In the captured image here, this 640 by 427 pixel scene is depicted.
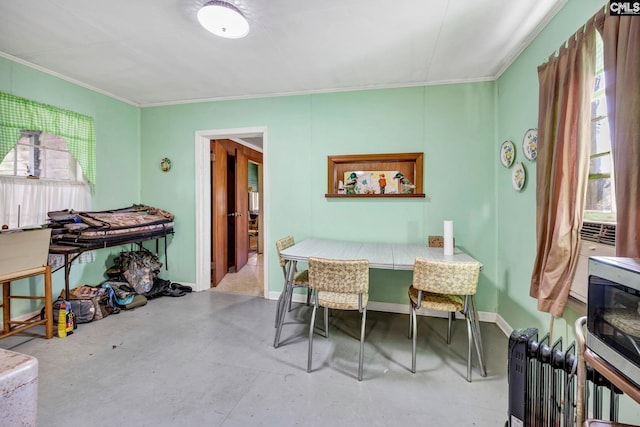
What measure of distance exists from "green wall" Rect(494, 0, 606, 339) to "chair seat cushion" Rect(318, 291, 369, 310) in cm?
133

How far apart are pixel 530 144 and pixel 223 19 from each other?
2.50 metres

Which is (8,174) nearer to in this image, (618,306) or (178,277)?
(178,277)

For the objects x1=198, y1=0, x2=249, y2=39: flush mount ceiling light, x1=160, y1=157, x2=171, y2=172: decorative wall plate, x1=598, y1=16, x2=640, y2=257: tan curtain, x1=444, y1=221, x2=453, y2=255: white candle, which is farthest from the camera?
x1=160, y1=157, x2=171, y2=172: decorative wall plate

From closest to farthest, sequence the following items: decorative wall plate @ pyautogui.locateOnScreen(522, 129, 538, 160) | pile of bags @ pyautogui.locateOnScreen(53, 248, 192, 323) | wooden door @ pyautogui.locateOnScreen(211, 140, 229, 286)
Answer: decorative wall plate @ pyautogui.locateOnScreen(522, 129, 538, 160) < pile of bags @ pyautogui.locateOnScreen(53, 248, 192, 323) < wooden door @ pyautogui.locateOnScreen(211, 140, 229, 286)

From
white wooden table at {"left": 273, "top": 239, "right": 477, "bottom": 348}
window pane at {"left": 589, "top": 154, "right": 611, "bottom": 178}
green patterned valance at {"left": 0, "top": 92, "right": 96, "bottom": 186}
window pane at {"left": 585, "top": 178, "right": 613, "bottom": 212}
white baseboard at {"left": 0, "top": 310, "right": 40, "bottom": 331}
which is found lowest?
white baseboard at {"left": 0, "top": 310, "right": 40, "bottom": 331}

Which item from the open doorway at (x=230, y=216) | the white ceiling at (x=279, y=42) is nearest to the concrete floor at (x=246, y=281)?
the open doorway at (x=230, y=216)

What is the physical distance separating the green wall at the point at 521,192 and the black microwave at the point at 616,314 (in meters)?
0.95

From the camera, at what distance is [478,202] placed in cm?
279

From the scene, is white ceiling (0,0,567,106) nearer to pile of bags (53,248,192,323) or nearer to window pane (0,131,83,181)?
window pane (0,131,83,181)

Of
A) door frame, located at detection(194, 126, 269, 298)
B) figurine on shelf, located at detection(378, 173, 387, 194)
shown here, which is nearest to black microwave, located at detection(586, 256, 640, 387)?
figurine on shelf, located at detection(378, 173, 387, 194)

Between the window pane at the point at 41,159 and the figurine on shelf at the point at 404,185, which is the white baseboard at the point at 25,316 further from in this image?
the figurine on shelf at the point at 404,185

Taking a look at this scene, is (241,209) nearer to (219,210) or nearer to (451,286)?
(219,210)

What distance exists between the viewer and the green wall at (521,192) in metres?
1.72

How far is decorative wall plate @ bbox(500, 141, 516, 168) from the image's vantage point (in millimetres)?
2391
